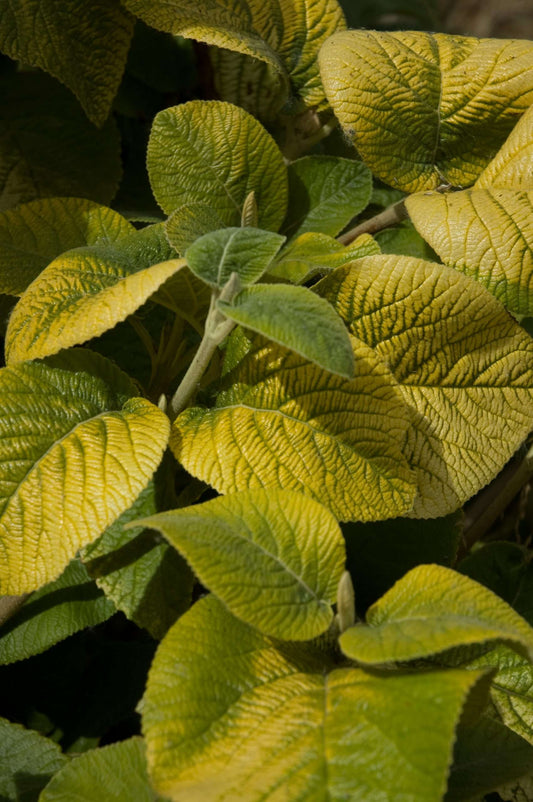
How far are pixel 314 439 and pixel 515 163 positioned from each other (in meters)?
0.31

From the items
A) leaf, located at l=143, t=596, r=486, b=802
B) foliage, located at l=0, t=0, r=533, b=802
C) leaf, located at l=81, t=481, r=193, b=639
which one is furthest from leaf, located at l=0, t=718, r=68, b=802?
leaf, located at l=143, t=596, r=486, b=802

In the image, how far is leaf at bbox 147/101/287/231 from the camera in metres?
0.70

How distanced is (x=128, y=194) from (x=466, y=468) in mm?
584

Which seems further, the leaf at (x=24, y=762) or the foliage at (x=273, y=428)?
the leaf at (x=24, y=762)

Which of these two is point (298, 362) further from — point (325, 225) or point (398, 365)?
point (325, 225)

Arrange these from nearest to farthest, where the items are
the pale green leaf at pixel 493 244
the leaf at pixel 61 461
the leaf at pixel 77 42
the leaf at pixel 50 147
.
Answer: the leaf at pixel 61 461 < the pale green leaf at pixel 493 244 < the leaf at pixel 77 42 < the leaf at pixel 50 147

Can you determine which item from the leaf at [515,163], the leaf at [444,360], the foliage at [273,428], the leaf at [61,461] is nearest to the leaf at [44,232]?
the foliage at [273,428]

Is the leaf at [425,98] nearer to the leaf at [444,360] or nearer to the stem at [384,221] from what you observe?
the stem at [384,221]

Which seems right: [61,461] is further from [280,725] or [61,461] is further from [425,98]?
[425,98]

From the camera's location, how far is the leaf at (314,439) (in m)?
0.56

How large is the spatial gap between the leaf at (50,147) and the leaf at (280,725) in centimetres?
56

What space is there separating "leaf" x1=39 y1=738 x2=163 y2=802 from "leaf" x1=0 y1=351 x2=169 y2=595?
127 mm

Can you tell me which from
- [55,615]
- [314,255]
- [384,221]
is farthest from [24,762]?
[384,221]

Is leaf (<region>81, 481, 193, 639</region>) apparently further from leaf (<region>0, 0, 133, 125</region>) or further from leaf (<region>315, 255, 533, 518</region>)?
leaf (<region>0, 0, 133, 125</region>)
